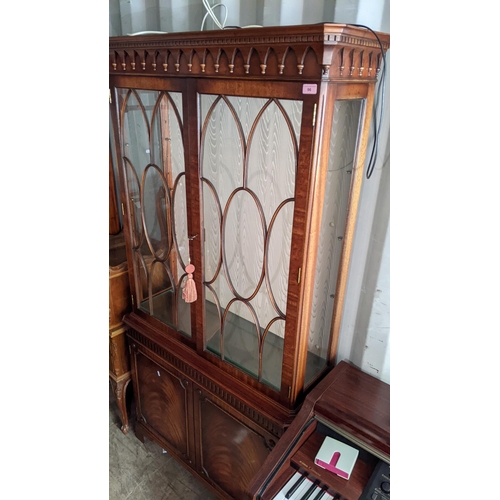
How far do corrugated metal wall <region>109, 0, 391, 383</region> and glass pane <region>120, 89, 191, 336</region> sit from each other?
0.39 meters

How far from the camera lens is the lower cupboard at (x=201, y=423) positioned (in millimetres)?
1294

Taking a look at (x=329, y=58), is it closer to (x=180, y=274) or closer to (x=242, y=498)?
(x=180, y=274)

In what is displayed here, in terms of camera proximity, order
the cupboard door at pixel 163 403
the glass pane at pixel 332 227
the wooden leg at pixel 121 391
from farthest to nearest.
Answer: the wooden leg at pixel 121 391, the cupboard door at pixel 163 403, the glass pane at pixel 332 227

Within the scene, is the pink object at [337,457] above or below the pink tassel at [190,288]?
below

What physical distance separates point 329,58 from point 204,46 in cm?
35

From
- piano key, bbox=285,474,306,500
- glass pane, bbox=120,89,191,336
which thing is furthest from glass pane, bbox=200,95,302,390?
piano key, bbox=285,474,306,500

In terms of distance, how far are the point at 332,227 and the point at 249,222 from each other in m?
0.24

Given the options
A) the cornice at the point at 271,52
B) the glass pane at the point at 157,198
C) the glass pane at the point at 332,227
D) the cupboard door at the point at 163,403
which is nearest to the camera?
the cornice at the point at 271,52

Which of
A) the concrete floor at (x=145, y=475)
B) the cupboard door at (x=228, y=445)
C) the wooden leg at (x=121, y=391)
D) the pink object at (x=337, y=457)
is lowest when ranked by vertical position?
the concrete floor at (x=145, y=475)

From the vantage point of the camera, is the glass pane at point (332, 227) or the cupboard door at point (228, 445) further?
the cupboard door at point (228, 445)

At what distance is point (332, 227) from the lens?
1093 mm

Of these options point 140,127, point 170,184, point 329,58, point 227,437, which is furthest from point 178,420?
point 329,58

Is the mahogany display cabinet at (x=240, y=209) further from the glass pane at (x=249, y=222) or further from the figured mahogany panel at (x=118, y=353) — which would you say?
the figured mahogany panel at (x=118, y=353)

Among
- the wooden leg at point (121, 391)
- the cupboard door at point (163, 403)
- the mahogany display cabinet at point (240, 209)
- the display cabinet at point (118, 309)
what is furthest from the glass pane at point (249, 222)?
the wooden leg at point (121, 391)
